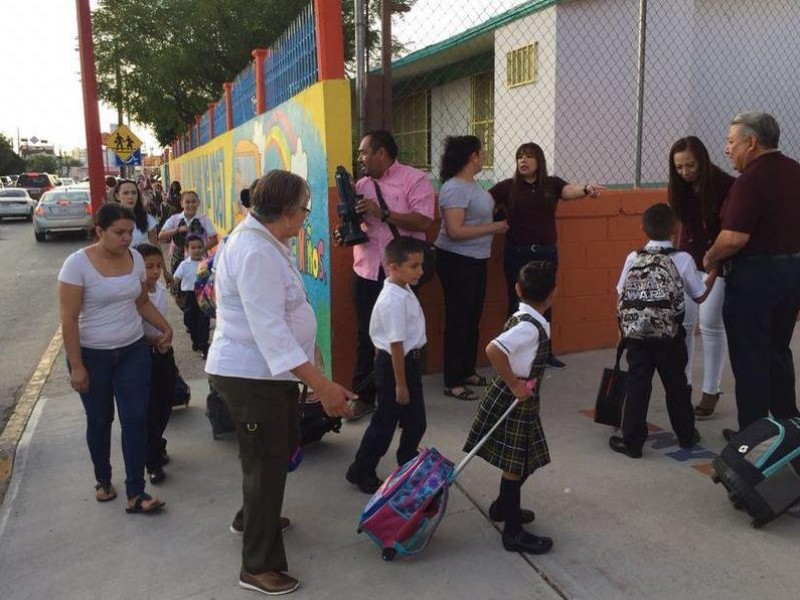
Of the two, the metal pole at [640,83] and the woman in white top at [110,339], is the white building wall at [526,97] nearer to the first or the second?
the metal pole at [640,83]

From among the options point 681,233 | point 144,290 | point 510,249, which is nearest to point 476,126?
point 510,249

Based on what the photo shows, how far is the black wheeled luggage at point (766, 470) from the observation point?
3.23m

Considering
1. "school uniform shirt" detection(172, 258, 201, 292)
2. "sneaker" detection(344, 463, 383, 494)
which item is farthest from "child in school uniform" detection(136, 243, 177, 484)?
"school uniform shirt" detection(172, 258, 201, 292)

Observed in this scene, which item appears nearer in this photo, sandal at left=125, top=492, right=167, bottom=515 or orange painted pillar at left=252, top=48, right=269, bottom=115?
sandal at left=125, top=492, right=167, bottom=515

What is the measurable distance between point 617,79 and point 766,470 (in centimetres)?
942

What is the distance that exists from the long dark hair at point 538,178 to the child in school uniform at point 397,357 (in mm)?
2064

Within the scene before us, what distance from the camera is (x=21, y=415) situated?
5.48 metres

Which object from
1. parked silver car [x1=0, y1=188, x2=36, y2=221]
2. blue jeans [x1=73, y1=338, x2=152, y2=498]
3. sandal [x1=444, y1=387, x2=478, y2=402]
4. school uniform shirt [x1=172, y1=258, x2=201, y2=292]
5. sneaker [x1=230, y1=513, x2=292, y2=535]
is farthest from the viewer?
parked silver car [x1=0, y1=188, x2=36, y2=221]

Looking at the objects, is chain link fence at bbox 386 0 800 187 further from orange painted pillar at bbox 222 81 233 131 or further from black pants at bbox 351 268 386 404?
black pants at bbox 351 268 386 404

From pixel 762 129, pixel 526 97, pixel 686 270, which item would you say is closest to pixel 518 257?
pixel 686 270

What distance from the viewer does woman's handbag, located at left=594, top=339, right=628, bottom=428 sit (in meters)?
4.26

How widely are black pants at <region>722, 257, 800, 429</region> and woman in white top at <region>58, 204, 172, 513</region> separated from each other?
123 inches

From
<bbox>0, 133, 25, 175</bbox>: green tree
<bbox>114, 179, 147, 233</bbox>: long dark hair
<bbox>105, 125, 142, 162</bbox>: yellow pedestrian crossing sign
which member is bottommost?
<bbox>114, 179, 147, 233</bbox>: long dark hair

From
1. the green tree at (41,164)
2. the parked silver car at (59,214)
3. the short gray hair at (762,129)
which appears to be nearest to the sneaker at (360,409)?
the short gray hair at (762,129)
